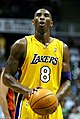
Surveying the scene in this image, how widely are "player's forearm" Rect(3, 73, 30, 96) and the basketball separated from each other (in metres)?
0.16

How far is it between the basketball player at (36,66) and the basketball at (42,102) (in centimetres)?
22

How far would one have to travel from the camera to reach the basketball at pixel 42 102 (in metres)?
3.93

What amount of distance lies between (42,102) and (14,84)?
430mm

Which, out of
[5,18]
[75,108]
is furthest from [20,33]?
[75,108]

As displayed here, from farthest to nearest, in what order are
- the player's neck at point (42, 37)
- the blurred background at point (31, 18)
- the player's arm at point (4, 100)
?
the blurred background at point (31, 18) < the player's arm at point (4, 100) < the player's neck at point (42, 37)

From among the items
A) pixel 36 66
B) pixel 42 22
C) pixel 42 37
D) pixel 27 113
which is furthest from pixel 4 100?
pixel 42 22

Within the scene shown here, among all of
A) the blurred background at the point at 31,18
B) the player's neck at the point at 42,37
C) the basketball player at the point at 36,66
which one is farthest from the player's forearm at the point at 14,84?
the blurred background at the point at 31,18

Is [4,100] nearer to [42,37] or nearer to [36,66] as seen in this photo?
[36,66]

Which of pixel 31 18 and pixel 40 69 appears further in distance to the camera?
pixel 31 18

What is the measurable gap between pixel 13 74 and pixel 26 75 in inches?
5.6

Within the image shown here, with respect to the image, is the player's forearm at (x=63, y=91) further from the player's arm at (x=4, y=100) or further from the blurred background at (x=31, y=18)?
the blurred background at (x=31, y=18)

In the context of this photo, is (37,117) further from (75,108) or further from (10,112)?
(75,108)

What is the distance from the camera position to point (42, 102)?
394cm

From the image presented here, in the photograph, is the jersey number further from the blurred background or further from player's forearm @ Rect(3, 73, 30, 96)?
the blurred background
